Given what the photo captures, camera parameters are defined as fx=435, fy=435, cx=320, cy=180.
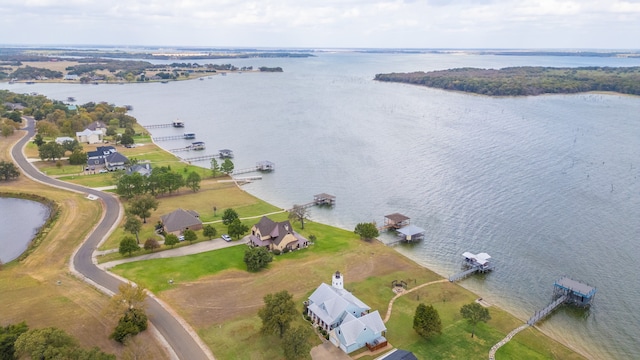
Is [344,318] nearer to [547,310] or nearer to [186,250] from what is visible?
[547,310]

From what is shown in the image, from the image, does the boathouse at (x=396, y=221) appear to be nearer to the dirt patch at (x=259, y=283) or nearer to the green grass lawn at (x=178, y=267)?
the dirt patch at (x=259, y=283)

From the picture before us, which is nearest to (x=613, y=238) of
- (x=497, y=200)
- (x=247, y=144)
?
(x=497, y=200)

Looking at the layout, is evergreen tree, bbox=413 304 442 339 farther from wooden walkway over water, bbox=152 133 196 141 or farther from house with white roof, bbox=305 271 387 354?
wooden walkway over water, bbox=152 133 196 141

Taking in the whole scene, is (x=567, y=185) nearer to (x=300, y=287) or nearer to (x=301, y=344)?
(x=300, y=287)

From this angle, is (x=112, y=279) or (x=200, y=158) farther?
(x=200, y=158)

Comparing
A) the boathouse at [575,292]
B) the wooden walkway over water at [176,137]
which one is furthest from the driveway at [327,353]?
the wooden walkway over water at [176,137]

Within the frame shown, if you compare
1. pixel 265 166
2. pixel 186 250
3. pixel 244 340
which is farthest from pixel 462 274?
pixel 265 166
